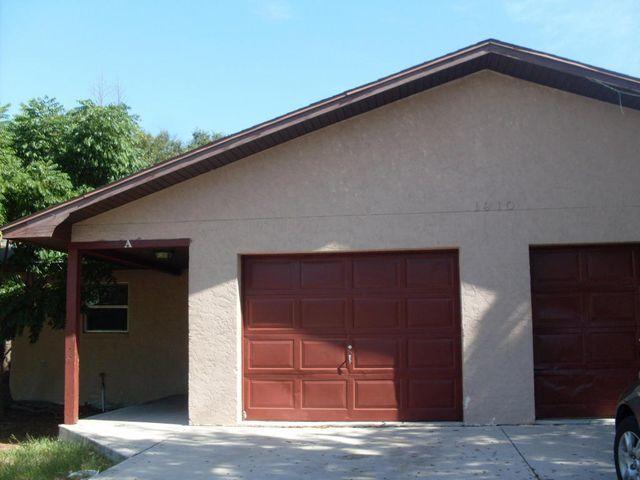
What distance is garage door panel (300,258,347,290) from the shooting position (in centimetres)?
1007

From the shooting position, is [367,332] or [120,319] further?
[120,319]

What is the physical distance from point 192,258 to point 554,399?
548 centimetres

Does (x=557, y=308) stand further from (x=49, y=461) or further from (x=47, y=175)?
(x=47, y=175)

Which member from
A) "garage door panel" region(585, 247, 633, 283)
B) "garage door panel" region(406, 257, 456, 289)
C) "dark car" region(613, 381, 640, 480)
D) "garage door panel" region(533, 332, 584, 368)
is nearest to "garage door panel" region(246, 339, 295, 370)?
"garage door panel" region(406, 257, 456, 289)

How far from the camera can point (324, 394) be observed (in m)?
9.93

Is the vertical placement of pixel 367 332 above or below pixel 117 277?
below

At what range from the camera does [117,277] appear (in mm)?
14906

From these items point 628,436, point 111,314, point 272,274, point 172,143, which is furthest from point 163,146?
point 628,436

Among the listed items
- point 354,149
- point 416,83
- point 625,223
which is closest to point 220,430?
point 354,149

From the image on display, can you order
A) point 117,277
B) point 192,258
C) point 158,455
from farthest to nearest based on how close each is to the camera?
1. point 117,277
2. point 192,258
3. point 158,455

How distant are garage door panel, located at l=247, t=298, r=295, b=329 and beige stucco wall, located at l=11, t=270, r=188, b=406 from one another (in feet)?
16.6

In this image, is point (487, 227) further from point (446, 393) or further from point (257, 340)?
point (257, 340)

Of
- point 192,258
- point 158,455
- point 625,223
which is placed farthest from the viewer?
point 192,258

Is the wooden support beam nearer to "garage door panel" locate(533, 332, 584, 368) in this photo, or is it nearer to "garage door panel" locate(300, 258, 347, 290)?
"garage door panel" locate(300, 258, 347, 290)
